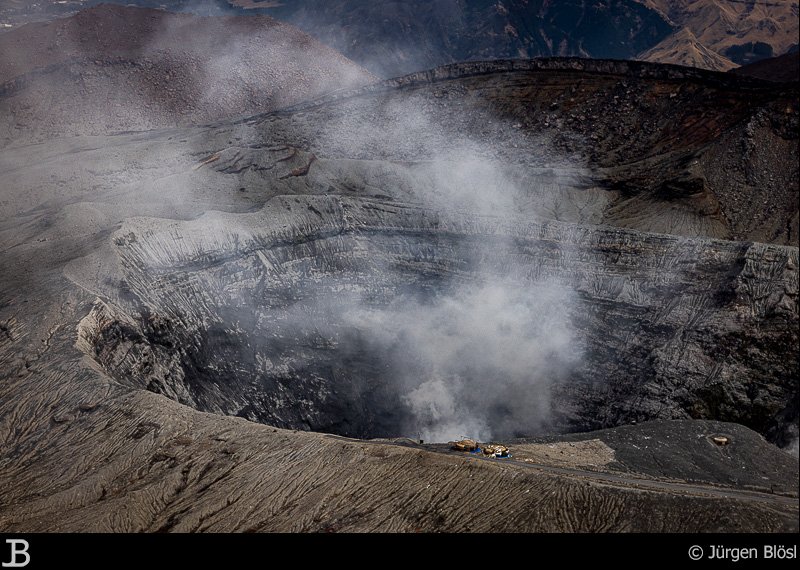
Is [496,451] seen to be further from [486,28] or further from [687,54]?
[486,28]

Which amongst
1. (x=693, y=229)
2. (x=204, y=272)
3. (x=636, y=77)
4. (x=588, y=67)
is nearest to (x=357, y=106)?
(x=588, y=67)

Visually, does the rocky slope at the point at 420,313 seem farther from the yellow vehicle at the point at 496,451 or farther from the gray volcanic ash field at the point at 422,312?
the yellow vehicle at the point at 496,451

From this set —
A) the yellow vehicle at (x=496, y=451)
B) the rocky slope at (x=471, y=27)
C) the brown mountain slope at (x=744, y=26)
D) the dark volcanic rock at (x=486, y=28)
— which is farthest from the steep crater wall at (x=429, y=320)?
the brown mountain slope at (x=744, y=26)

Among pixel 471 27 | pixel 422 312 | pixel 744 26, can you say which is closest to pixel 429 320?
pixel 422 312

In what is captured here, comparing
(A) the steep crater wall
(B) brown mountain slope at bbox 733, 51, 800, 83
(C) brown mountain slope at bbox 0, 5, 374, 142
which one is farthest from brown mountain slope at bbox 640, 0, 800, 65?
(A) the steep crater wall

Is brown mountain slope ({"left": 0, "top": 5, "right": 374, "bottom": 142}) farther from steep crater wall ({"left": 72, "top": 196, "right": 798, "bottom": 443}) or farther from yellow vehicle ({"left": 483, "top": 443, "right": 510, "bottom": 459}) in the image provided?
yellow vehicle ({"left": 483, "top": 443, "right": 510, "bottom": 459})

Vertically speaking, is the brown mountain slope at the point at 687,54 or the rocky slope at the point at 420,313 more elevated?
the brown mountain slope at the point at 687,54
